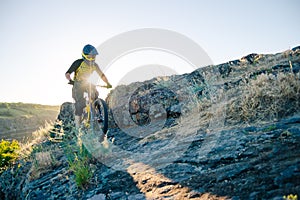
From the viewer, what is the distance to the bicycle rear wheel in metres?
6.48

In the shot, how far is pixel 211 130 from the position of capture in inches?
190

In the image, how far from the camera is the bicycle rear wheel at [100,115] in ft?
21.2

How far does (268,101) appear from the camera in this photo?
4.67 meters

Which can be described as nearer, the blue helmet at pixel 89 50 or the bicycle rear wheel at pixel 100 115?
the bicycle rear wheel at pixel 100 115

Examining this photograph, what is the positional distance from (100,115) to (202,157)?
357 centimetres

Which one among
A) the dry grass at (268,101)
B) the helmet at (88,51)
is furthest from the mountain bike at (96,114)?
the dry grass at (268,101)

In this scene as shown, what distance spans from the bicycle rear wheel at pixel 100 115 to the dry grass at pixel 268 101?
2942mm

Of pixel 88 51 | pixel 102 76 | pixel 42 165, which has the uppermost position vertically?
pixel 88 51

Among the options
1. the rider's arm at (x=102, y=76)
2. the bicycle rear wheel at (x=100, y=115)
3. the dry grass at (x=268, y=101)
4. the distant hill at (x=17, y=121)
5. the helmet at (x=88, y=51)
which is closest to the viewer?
the dry grass at (x=268, y=101)

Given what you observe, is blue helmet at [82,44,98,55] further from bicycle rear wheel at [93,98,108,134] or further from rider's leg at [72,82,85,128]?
bicycle rear wheel at [93,98,108,134]

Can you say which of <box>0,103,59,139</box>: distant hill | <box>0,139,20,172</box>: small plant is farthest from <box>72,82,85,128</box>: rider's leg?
<box>0,103,59,139</box>: distant hill

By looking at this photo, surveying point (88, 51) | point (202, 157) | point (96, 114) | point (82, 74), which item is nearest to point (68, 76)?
point (82, 74)

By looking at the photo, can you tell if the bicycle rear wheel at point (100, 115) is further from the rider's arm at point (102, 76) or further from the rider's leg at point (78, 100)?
the rider's arm at point (102, 76)

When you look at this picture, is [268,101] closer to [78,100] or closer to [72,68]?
[78,100]
